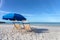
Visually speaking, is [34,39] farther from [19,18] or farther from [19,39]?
[19,18]

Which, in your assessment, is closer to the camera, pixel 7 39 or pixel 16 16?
pixel 7 39

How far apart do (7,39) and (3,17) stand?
3.14 metres

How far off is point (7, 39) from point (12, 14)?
309 centimetres

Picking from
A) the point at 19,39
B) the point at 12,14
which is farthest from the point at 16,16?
the point at 19,39

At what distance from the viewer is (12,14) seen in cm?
814

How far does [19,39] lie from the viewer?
5359mm

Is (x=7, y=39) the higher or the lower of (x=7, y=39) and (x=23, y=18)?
the lower

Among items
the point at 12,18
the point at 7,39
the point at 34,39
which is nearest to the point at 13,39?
the point at 7,39

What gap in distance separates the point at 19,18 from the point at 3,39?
133 inches

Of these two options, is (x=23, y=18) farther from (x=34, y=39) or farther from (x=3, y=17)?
(x=34, y=39)

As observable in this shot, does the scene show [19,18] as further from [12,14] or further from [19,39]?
[19,39]

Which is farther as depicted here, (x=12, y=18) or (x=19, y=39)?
(x=12, y=18)

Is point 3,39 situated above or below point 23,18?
below

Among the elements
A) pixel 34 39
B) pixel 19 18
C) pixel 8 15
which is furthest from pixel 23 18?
pixel 34 39
